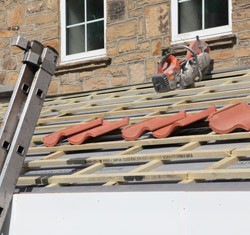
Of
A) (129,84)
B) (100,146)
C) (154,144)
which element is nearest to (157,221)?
(154,144)

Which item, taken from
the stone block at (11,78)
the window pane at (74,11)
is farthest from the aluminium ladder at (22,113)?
the stone block at (11,78)

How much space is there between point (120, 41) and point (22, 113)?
12.5ft

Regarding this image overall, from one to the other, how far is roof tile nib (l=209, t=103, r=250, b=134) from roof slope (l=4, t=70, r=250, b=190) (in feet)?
0.19

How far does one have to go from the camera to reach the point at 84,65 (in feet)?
30.5

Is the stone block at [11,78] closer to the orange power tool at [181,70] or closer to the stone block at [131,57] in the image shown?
the stone block at [131,57]

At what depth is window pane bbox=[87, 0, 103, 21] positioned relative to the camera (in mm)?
9375

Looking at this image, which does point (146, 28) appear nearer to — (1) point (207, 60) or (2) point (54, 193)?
(1) point (207, 60)

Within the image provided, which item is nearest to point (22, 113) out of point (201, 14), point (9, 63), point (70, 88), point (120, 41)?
point (201, 14)

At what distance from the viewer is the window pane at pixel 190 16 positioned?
8234 mm

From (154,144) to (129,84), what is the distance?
3.20m

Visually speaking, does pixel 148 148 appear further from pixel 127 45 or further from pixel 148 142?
pixel 127 45

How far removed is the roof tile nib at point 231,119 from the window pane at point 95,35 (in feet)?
12.4

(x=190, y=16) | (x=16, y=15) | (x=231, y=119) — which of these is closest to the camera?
(x=231, y=119)

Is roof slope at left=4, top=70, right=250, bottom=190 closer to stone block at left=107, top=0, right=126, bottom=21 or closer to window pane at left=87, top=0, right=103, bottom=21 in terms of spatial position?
stone block at left=107, top=0, right=126, bottom=21
